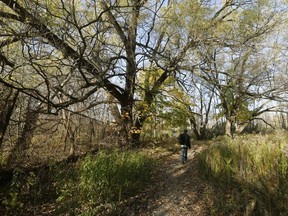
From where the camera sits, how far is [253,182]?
4.68m

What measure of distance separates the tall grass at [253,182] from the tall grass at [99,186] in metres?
2.40

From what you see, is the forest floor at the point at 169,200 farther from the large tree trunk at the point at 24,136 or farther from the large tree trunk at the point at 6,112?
the large tree trunk at the point at 6,112

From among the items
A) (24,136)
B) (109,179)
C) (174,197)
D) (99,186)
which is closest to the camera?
(99,186)

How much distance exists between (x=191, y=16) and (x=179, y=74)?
250 cm

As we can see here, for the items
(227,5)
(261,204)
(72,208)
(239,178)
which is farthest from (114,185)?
(227,5)

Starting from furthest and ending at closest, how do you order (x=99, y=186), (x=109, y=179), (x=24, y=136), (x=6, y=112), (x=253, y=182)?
(x=24, y=136) < (x=6, y=112) < (x=109, y=179) < (x=99, y=186) < (x=253, y=182)

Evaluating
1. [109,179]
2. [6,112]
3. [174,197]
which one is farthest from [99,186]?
[6,112]

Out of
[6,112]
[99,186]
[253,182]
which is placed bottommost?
[99,186]

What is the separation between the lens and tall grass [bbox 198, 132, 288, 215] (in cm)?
425

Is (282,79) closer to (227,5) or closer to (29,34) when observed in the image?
(227,5)

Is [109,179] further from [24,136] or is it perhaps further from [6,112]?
[6,112]

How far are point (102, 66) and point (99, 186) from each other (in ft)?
11.8

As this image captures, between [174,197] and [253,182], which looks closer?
[253,182]

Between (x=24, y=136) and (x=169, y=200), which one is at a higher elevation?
(x=24, y=136)
